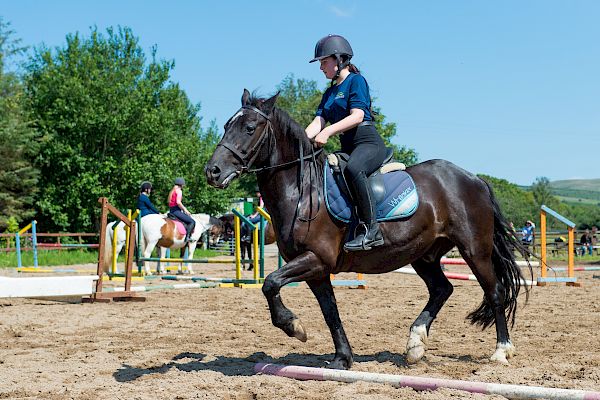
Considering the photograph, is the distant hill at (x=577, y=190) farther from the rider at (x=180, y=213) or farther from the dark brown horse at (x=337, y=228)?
the dark brown horse at (x=337, y=228)

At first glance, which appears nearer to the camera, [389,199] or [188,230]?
[389,199]

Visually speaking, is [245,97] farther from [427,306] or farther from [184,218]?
[184,218]

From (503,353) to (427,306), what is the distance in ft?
2.66

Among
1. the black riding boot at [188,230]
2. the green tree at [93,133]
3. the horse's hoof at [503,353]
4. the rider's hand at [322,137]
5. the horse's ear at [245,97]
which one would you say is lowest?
the horse's hoof at [503,353]

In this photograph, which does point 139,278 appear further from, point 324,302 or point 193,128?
point 193,128

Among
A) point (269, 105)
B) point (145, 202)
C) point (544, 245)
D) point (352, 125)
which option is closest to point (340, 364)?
point (352, 125)

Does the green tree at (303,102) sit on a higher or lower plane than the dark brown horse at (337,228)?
higher

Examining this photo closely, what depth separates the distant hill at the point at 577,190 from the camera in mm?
149250

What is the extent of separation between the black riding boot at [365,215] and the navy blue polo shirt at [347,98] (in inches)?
22.9

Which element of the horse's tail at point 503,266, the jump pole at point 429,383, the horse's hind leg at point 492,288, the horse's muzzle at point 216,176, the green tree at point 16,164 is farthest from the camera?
the green tree at point 16,164

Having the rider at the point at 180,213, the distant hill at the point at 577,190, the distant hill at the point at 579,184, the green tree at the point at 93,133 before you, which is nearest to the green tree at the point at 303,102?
the green tree at the point at 93,133

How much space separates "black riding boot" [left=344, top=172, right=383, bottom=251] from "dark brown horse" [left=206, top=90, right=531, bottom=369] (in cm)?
19

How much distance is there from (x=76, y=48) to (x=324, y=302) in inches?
1595

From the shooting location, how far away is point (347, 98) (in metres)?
5.91
